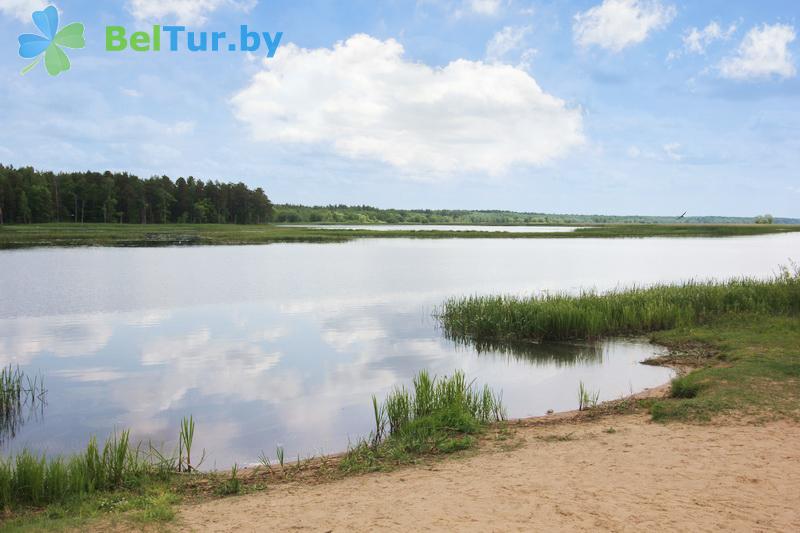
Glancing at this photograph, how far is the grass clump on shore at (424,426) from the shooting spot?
9.19 m

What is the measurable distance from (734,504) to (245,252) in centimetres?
5973

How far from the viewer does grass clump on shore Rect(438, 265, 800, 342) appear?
2056 cm

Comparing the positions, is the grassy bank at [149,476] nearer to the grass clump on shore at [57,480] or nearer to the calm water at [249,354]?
the grass clump on shore at [57,480]

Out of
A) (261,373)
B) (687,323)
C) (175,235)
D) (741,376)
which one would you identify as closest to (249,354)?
(261,373)

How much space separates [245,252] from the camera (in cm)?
6291

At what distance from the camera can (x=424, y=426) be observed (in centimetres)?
1038

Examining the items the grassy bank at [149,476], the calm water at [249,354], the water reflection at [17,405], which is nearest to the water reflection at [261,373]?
the calm water at [249,354]

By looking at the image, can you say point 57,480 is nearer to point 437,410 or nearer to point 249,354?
point 437,410

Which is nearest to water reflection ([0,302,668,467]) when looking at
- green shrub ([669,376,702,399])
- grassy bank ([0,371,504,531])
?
grassy bank ([0,371,504,531])

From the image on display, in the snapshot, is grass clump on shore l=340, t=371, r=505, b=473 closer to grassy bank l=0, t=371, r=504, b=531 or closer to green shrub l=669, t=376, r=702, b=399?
grassy bank l=0, t=371, r=504, b=531

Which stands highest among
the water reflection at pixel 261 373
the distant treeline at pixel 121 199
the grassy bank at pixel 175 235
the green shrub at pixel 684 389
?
the distant treeline at pixel 121 199

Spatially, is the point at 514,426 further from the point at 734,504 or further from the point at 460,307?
the point at 460,307

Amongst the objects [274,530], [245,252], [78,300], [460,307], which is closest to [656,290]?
[460,307]

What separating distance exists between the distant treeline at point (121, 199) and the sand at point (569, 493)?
101 m
